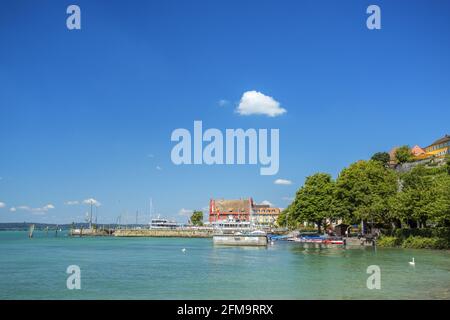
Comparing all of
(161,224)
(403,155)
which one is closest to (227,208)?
(161,224)

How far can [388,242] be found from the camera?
7569 centimetres

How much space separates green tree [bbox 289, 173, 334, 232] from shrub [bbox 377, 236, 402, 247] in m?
18.6

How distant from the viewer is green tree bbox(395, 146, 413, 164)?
411 feet

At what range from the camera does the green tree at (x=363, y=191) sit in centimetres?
8169

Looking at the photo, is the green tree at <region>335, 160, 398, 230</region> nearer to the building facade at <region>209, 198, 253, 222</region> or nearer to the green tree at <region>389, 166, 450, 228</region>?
the green tree at <region>389, 166, 450, 228</region>

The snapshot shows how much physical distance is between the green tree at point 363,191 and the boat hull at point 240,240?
1636 centimetres

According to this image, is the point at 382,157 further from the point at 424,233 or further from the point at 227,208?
the point at 227,208

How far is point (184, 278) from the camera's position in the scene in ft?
131

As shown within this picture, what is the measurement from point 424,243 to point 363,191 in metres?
20.3

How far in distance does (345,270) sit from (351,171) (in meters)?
49.7

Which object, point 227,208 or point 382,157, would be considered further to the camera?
point 227,208

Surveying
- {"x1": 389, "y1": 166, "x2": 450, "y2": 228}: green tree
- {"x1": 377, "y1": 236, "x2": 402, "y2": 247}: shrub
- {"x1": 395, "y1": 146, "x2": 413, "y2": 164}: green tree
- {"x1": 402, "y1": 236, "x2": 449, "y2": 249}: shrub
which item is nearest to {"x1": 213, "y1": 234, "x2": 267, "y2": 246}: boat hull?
{"x1": 377, "y1": 236, "x2": 402, "y2": 247}: shrub
